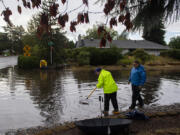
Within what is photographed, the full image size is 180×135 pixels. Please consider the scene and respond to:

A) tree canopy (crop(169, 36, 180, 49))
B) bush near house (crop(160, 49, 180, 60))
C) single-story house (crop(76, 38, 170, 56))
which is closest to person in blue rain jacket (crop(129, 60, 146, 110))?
bush near house (crop(160, 49, 180, 60))

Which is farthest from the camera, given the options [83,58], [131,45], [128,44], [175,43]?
[175,43]

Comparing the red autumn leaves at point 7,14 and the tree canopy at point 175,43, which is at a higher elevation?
the tree canopy at point 175,43

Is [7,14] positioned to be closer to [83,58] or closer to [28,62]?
[28,62]

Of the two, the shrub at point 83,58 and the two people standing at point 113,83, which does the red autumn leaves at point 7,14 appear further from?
the shrub at point 83,58

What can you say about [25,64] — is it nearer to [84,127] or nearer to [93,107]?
[93,107]

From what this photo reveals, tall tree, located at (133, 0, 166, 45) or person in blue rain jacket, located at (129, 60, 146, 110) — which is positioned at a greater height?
tall tree, located at (133, 0, 166, 45)

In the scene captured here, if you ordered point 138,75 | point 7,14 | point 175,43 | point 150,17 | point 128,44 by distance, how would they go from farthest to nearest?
point 175,43 < point 128,44 < point 138,75 < point 150,17 < point 7,14

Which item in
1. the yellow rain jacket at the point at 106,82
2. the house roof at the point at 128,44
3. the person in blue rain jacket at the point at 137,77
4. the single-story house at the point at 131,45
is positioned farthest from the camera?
the single-story house at the point at 131,45

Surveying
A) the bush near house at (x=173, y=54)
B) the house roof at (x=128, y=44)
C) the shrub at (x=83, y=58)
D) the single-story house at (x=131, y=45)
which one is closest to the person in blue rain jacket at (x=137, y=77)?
the shrub at (x=83, y=58)

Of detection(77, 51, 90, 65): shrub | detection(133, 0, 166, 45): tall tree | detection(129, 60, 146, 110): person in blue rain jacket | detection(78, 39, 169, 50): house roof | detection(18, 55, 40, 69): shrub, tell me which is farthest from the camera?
detection(78, 39, 169, 50): house roof

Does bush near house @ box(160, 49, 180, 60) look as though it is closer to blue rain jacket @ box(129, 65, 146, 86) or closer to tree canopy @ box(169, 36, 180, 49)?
tree canopy @ box(169, 36, 180, 49)

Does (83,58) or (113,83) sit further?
(83,58)

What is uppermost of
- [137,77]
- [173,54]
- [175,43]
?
[175,43]

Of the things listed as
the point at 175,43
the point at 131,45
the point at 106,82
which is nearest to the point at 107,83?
the point at 106,82
